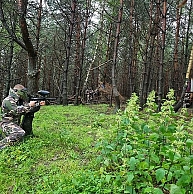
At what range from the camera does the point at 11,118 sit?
14.9ft

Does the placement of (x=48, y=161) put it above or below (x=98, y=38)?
below

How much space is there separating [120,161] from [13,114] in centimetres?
227

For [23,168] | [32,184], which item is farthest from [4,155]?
[32,184]

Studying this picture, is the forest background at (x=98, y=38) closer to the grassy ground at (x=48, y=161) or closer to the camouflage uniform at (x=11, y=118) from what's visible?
the camouflage uniform at (x=11, y=118)

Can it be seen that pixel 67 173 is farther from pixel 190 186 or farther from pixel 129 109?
pixel 190 186

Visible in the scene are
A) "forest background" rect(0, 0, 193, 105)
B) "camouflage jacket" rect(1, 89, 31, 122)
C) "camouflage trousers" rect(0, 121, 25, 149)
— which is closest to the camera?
"camouflage trousers" rect(0, 121, 25, 149)

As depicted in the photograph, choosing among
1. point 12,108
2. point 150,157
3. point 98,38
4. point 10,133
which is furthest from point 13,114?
point 98,38

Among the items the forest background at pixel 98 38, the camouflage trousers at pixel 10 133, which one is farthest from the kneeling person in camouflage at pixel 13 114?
the forest background at pixel 98 38

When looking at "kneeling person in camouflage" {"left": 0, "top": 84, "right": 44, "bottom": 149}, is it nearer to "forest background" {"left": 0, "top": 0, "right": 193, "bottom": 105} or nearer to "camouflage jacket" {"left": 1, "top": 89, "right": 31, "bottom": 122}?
"camouflage jacket" {"left": 1, "top": 89, "right": 31, "bottom": 122}

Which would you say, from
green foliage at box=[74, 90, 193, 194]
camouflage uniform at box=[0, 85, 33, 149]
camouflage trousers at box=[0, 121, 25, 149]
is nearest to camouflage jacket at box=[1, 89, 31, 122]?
camouflage uniform at box=[0, 85, 33, 149]

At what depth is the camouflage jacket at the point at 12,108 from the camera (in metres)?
4.42

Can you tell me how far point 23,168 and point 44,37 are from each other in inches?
636

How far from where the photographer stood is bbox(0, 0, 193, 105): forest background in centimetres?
795

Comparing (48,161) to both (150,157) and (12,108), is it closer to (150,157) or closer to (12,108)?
(12,108)
